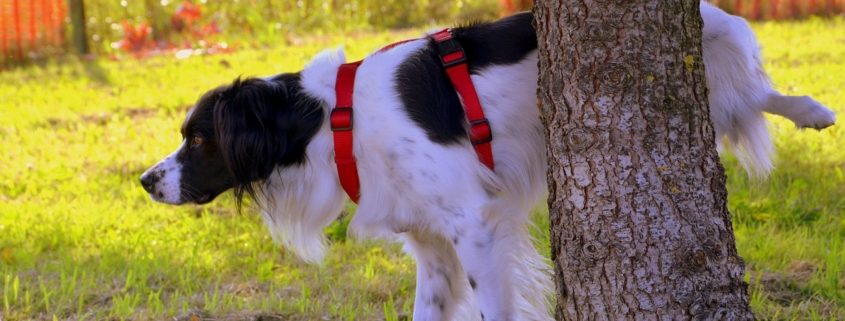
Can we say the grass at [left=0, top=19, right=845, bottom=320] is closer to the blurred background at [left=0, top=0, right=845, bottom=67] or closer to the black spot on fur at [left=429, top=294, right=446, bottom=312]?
the black spot on fur at [left=429, top=294, right=446, bottom=312]

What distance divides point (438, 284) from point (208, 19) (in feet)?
31.1

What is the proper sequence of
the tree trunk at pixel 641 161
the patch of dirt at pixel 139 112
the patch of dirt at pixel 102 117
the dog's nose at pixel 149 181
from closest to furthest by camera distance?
the tree trunk at pixel 641 161 → the dog's nose at pixel 149 181 → the patch of dirt at pixel 102 117 → the patch of dirt at pixel 139 112

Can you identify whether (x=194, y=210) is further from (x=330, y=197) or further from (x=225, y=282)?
(x=330, y=197)

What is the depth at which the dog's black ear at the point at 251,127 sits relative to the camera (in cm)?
362

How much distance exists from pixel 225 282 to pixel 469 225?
179 centimetres

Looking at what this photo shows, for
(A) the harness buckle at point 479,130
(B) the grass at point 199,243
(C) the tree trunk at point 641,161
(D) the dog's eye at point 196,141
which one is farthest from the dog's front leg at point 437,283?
(C) the tree trunk at point 641,161

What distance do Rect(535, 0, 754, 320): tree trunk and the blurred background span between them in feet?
29.8

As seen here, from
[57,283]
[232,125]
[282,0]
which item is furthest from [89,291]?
[282,0]

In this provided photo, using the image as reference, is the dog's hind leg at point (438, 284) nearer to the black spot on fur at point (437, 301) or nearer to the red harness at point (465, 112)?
the black spot on fur at point (437, 301)

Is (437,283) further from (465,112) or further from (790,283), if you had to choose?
(790,283)

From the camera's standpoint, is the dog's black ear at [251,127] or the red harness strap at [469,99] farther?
the dog's black ear at [251,127]

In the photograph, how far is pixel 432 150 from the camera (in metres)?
3.42

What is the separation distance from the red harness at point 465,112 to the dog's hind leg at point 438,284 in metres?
0.42

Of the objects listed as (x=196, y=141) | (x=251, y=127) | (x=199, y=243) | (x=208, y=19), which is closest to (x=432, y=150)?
(x=251, y=127)
